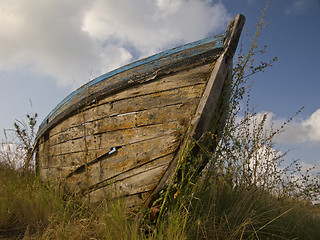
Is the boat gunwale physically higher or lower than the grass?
higher

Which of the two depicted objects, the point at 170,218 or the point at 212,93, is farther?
the point at 212,93

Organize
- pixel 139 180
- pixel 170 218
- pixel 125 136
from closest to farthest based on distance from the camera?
pixel 170 218
pixel 139 180
pixel 125 136

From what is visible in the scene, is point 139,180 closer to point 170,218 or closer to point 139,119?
point 170,218

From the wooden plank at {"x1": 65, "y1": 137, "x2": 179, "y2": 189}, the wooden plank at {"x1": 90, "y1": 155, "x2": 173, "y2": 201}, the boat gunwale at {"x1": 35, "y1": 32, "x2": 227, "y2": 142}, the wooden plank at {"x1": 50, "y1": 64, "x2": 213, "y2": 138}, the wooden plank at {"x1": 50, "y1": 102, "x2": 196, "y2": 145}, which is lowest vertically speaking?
the wooden plank at {"x1": 90, "y1": 155, "x2": 173, "y2": 201}

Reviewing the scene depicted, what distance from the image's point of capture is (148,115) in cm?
261

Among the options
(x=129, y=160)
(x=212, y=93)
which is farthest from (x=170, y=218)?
(x=212, y=93)

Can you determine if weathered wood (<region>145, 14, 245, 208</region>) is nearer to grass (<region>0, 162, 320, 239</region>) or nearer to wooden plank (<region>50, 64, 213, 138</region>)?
wooden plank (<region>50, 64, 213, 138</region>)

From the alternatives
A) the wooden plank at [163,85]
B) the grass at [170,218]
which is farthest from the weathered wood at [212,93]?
the grass at [170,218]

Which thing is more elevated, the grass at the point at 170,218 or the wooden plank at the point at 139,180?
the wooden plank at the point at 139,180

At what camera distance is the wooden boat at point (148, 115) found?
245 cm

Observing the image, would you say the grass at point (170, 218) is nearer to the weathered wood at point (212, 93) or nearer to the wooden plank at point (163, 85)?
the weathered wood at point (212, 93)

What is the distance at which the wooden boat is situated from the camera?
2.45 m

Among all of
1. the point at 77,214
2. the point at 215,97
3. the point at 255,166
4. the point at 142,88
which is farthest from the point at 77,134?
the point at 255,166

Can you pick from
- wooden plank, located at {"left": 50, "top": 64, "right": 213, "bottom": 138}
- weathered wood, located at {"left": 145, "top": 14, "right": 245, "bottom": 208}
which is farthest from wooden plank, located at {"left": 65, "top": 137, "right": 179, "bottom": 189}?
wooden plank, located at {"left": 50, "top": 64, "right": 213, "bottom": 138}
